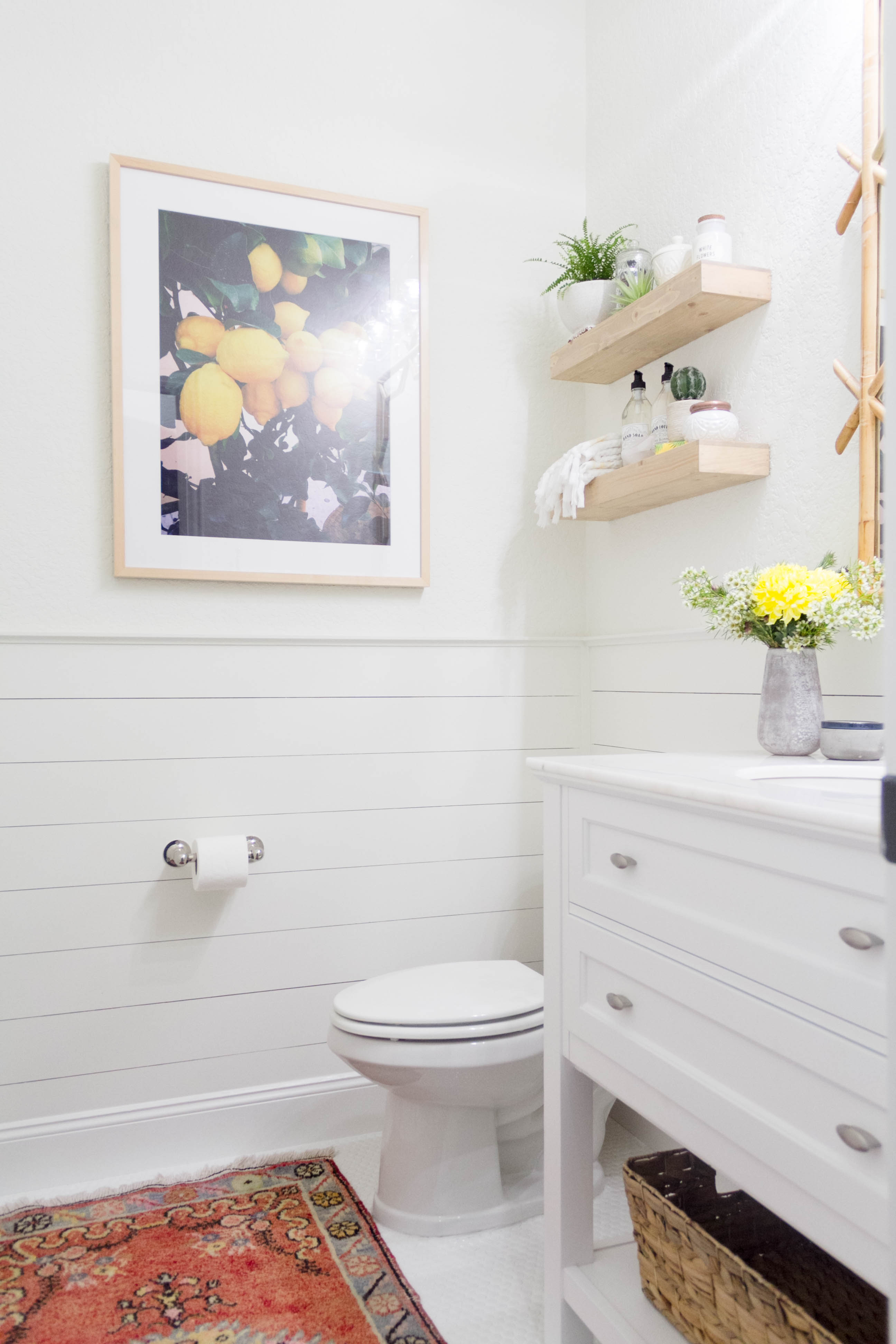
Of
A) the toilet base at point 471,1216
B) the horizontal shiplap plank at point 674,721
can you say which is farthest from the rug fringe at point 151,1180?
the horizontal shiplap plank at point 674,721

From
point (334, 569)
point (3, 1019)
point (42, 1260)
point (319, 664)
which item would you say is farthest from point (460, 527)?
point (42, 1260)

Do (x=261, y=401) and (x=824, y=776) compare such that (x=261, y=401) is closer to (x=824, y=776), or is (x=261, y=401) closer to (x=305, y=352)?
(x=305, y=352)

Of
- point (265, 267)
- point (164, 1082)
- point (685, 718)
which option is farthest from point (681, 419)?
point (164, 1082)

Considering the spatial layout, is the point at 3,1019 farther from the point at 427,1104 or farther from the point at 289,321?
the point at 289,321

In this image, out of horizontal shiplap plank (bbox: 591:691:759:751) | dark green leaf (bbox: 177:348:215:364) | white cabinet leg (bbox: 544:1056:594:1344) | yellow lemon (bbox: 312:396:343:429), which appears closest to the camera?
white cabinet leg (bbox: 544:1056:594:1344)

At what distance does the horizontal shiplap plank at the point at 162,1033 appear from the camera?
6.15ft

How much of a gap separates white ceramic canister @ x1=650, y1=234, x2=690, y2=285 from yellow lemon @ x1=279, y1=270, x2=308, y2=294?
79cm

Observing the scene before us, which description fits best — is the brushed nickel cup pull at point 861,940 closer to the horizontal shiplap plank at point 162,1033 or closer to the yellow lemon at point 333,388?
the horizontal shiplap plank at point 162,1033

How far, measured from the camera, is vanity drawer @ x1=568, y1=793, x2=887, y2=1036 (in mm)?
848

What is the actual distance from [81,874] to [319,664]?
674mm

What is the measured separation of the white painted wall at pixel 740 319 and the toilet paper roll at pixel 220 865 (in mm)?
926

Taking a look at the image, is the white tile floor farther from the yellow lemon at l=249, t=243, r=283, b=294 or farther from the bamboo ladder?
the yellow lemon at l=249, t=243, r=283, b=294

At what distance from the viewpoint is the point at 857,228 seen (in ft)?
4.75

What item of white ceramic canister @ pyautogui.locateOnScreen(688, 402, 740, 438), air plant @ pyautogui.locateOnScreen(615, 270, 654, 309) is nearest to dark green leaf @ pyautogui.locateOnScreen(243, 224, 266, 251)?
air plant @ pyautogui.locateOnScreen(615, 270, 654, 309)
